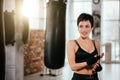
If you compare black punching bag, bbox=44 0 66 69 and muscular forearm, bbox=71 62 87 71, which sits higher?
black punching bag, bbox=44 0 66 69

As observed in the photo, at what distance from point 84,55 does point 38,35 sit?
6908 mm

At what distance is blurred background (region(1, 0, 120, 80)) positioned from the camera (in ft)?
19.7

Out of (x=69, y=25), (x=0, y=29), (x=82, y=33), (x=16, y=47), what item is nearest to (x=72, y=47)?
(x=82, y=33)

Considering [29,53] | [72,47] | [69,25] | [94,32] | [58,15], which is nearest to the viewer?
[72,47]

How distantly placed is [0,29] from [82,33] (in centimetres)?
72

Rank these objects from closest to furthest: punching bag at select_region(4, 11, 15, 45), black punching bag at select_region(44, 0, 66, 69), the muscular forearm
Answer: the muscular forearm < black punching bag at select_region(44, 0, 66, 69) < punching bag at select_region(4, 11, 15, 45)

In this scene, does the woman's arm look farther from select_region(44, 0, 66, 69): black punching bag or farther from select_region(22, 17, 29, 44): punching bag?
select_region(22, 17, 29, 44): punching bag

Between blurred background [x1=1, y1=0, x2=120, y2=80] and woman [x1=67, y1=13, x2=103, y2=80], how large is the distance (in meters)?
0.62

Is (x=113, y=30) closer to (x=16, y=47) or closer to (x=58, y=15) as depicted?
(x=16, y=47)

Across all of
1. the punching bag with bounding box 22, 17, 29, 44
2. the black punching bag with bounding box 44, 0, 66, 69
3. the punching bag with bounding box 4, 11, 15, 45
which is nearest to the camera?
the black punching bag with bounding box 44, 0, 66, 69

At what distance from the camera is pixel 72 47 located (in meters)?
2.27

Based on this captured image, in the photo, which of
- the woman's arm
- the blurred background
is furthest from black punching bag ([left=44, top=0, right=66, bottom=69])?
the woman's arm

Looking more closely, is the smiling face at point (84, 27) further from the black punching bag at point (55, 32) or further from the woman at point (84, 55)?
the black punching bag at point (55, 32)

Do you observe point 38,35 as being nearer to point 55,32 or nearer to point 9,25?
point 9,25
